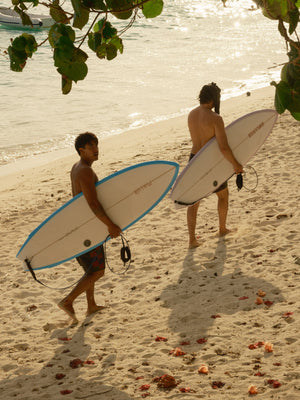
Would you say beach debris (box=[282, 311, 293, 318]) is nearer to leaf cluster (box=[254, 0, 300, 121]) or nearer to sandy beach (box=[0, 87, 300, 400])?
sandy beach (box=[0, 87, 300, 400])

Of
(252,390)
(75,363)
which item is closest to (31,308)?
(75,363)

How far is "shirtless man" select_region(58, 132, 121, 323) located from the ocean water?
7815 mm

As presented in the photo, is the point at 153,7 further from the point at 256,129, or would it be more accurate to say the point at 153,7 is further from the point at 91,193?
the point at 256,129

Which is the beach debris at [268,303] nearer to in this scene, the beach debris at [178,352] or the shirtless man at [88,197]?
the beach debris at [178,352]

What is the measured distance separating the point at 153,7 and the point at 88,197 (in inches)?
78.0

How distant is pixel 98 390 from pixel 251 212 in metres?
3.26

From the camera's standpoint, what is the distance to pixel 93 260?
4.55m

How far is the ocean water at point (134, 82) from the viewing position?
14211 mm

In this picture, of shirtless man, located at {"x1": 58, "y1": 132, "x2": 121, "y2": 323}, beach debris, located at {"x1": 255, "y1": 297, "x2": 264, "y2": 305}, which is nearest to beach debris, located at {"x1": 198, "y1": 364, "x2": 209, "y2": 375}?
beach debris, located at {"x1": 255, "y1": 297, "x2": 264, "y2": 305}

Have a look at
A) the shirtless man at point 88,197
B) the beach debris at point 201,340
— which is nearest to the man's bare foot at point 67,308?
the shirtless man at point 88,197

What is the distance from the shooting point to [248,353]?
12.7 ft

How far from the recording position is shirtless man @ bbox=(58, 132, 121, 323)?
4.38 metres

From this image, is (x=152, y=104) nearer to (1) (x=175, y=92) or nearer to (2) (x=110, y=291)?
(1) (x=175, y=92)

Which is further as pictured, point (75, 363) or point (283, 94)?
point (75, 363)
